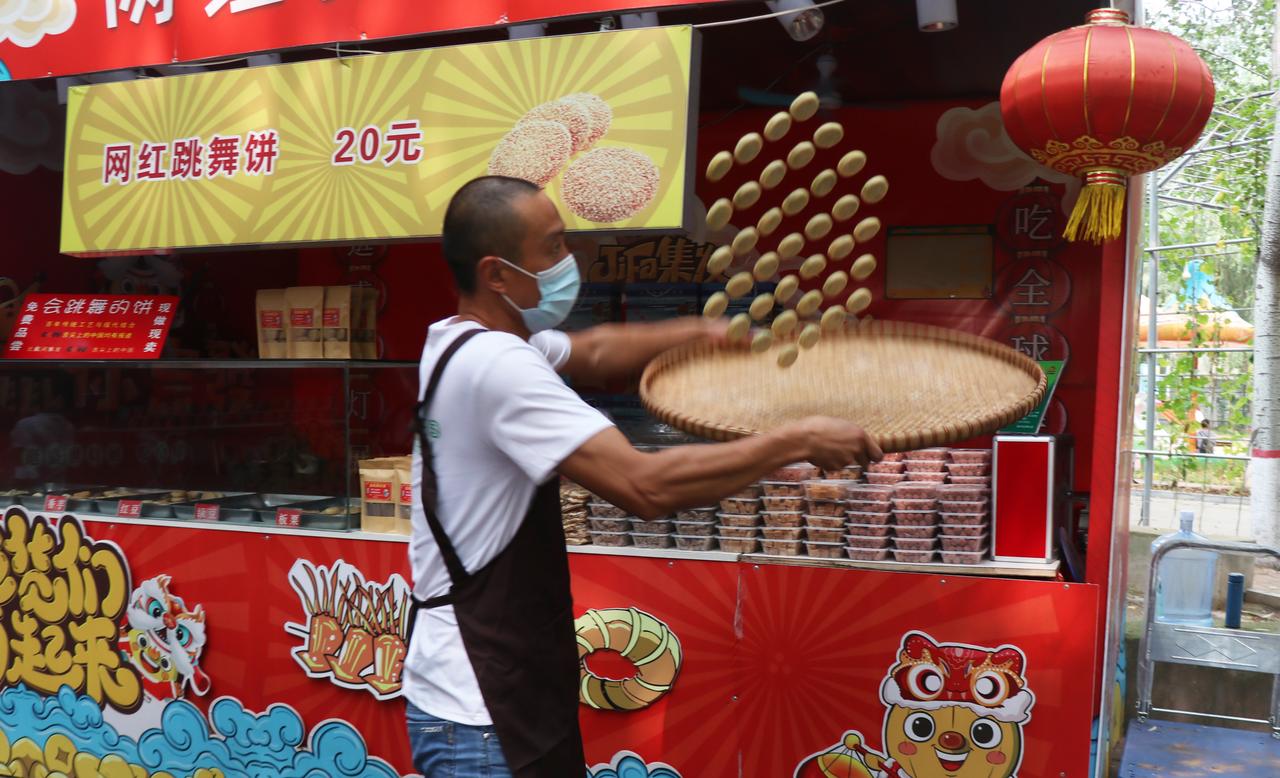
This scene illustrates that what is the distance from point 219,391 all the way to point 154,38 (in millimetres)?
1474

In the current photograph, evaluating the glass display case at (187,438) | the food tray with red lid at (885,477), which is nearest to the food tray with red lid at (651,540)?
the food tray with red lid at (885,477)

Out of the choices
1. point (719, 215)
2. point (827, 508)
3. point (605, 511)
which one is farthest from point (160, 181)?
point (719, 215)

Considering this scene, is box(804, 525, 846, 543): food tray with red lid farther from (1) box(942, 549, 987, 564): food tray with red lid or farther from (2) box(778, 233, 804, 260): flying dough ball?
(2) box(778, 233, 804, 260): flying dough ball

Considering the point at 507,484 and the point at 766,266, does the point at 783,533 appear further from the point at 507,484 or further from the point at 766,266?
the point at 507,484

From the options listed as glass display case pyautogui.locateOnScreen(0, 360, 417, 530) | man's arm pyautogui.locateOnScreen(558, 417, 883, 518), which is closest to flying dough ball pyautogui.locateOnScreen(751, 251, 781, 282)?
man's arm pyautogui.locateOnScreen(558, 417, 883, 518)

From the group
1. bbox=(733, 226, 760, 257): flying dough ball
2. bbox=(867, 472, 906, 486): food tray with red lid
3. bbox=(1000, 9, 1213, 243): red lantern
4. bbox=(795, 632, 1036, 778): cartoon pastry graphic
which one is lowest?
bbox=(795, 632, 1036, 778): cartoon pastry graphic

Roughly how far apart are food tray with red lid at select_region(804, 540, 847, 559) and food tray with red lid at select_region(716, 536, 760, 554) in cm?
19

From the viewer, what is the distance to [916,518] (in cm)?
364

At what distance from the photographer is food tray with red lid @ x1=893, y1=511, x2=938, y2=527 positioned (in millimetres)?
3637

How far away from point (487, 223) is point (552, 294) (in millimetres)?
191

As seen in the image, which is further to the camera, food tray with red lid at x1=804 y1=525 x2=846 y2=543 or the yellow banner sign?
food tray with red lid at x1=804 y1=525 x2=846 y2=543

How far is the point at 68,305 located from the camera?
5121 millimetres

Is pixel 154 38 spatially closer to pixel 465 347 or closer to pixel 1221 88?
pixel 465 347

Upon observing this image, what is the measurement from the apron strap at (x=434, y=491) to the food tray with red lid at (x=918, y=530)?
2.10 metres
